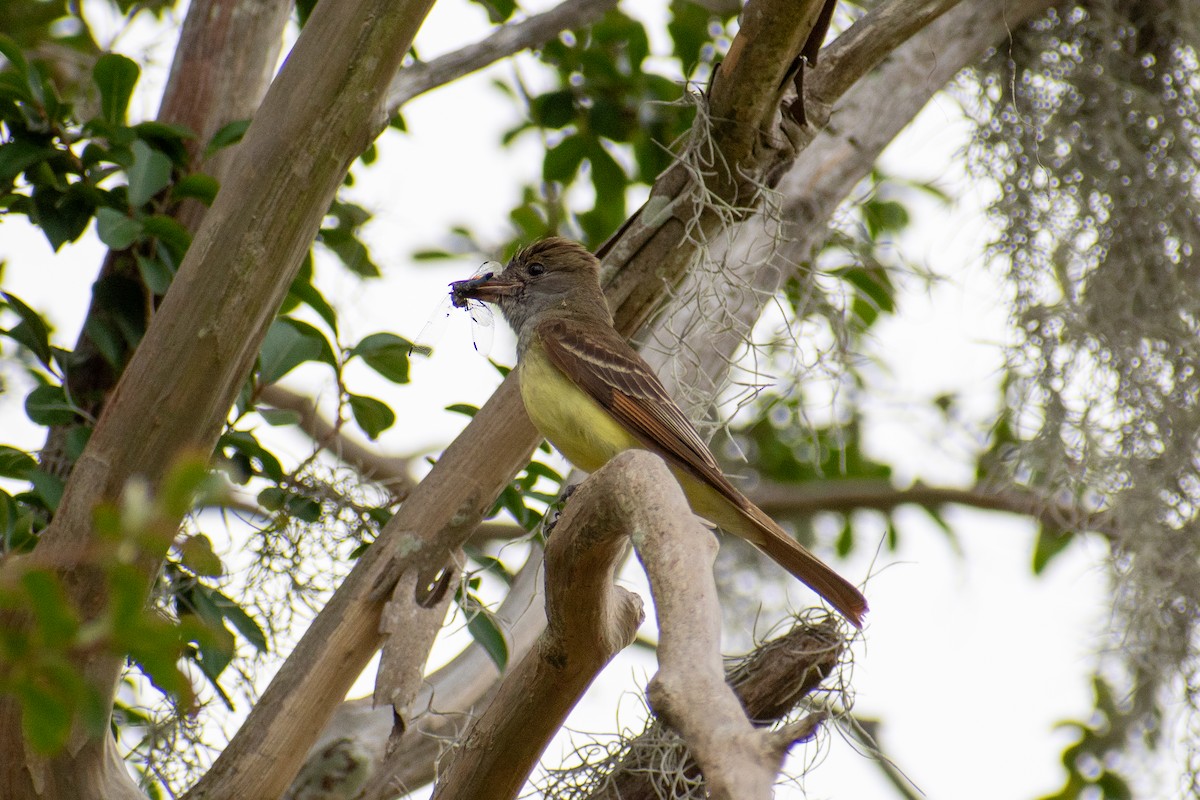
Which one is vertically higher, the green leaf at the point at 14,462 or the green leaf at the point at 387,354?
the green leaf at the point at 387,354

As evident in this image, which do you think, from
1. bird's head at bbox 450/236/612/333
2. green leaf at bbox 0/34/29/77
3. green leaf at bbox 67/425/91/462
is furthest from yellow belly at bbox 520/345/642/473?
green leaf at bbox 0/34/29/77

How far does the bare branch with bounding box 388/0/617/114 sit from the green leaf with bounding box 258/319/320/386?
73 cm

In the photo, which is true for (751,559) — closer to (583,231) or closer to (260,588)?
(583,231)

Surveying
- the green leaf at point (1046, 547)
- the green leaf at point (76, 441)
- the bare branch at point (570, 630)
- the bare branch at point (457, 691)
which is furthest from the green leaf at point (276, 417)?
the green leaf at point (1046, 547)

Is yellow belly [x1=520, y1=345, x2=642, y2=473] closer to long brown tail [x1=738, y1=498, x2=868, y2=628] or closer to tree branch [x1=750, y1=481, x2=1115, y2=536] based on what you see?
long brown tail [x1=738, y1=498, x2=868, y2=628]

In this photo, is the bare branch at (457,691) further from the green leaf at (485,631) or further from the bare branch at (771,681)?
the bare branch at (771,681)

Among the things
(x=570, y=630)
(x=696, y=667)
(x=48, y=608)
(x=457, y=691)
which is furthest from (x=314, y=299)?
(x=48, y=608)

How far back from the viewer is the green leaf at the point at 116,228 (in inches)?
142

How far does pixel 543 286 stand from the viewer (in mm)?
4707

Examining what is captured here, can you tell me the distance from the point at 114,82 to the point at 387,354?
3.83 ft

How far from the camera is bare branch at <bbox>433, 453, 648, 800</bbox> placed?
2.40 metres

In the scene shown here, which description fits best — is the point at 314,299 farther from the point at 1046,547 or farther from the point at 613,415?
the point at 1046,547

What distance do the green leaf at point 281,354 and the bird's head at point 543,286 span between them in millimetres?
697

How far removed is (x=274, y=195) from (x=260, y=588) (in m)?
1.47
